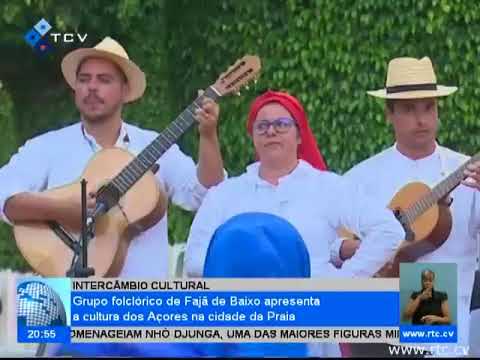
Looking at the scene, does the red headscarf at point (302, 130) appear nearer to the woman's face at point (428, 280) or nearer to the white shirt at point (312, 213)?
the white shirt at point (312, 213)

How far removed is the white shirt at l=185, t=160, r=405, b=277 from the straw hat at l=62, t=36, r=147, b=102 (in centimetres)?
48

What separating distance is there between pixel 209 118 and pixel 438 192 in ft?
2.94

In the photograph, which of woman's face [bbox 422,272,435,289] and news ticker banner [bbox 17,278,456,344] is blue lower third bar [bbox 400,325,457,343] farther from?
woman's face [bbox 422,272,435,289]

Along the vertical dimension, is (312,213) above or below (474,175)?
below

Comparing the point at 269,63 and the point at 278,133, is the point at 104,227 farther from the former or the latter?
the point at 269,63

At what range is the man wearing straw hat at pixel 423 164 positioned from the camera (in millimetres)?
5281

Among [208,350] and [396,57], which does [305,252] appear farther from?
[396,57]

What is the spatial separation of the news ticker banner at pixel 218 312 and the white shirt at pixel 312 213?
0.09 metres

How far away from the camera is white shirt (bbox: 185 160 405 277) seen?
5.25 m

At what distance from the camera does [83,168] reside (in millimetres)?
5355

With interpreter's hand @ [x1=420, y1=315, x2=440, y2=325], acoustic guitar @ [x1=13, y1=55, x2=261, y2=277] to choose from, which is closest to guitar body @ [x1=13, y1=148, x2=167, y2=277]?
acoustic guitar @ [x1=13, y1=55, x2=261, y2=277]

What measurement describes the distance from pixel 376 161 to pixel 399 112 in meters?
0.20

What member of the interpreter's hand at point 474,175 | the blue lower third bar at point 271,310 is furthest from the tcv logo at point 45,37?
the interpreter's hand at point 474,175

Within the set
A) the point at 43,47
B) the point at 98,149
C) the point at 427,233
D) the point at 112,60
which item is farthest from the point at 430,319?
the point at 43,47
